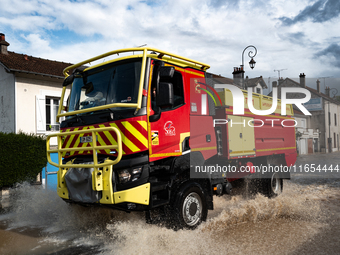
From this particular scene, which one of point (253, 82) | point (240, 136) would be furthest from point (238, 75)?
point (240, 136)

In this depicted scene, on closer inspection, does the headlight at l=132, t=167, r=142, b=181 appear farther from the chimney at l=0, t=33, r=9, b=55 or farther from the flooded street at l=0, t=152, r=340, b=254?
the chimney at l=0, t=33, r=9, b=55

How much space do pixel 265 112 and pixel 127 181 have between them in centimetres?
494

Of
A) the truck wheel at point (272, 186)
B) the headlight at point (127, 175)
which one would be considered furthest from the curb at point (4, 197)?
the truck wheel at point (272, 186)

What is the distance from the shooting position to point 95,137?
4445 millimetres

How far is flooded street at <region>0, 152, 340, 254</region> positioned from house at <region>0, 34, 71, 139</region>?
6.63 metres

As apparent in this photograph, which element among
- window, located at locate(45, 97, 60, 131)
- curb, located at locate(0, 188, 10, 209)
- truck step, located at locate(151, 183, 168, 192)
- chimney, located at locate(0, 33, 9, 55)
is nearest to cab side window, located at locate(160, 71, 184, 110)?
truck step, located at locate(151, 183, 168, 192)

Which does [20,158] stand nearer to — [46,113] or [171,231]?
[46,113]

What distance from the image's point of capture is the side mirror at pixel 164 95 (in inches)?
182

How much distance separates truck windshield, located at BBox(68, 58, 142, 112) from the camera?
15.5 feet

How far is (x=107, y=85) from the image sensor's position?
5.02m

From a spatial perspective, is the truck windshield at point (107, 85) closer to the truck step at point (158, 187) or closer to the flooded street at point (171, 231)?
the truck step at point (158, 187)

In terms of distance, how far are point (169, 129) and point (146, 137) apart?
0.56 meters

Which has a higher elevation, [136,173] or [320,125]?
[320,125]

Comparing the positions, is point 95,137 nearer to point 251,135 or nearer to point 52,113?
point 251,135
